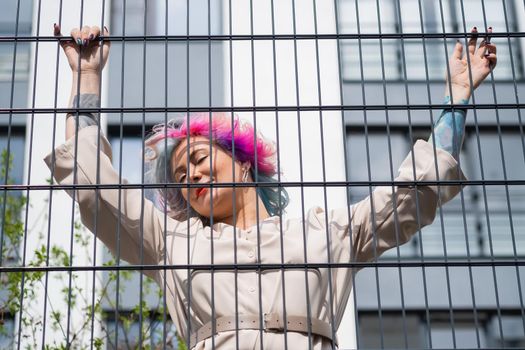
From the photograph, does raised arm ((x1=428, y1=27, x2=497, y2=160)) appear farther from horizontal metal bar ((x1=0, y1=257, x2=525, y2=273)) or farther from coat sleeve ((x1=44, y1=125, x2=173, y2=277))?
coat sleeve ((x1=44, y1=125, x2=173, y2=277))

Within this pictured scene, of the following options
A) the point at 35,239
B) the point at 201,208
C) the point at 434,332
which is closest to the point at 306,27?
the point at 35,239

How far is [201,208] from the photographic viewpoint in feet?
11.7

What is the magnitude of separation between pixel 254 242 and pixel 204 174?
→ 269mm

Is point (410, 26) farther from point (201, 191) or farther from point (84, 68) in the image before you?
point (84, 68)

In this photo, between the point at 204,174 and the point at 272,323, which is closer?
the point at 272,323

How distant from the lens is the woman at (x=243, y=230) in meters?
3.31

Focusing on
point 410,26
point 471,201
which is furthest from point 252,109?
point 471,201

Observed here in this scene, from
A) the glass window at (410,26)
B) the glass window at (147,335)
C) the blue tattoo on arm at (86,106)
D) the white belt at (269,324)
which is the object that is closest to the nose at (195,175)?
the blue tattoo on arm at (86,106)

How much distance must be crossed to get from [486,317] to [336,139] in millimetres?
3016

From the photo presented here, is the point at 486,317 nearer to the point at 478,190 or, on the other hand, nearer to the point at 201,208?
the point at 478,190

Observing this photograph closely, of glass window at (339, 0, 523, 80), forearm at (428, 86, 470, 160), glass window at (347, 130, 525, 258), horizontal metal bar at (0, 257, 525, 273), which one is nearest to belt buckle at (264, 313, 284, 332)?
horizontal metal bar at (0, 257, 525, 273)

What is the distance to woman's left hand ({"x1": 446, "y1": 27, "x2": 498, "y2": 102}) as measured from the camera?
347 cm

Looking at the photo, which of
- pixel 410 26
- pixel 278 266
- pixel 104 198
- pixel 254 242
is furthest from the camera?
pixel 410 26

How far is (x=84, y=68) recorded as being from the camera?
3449 millimetres
